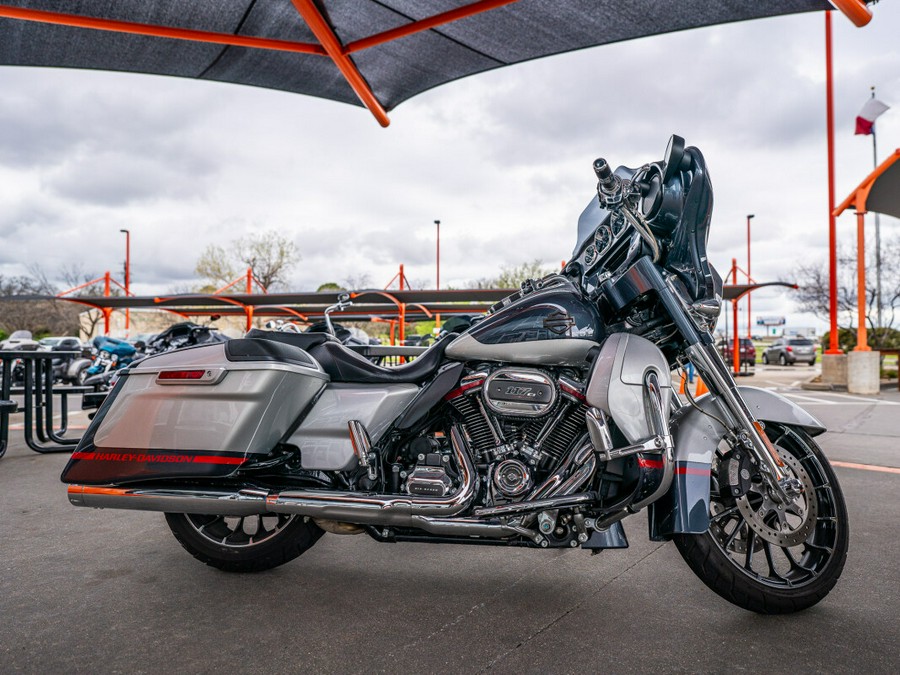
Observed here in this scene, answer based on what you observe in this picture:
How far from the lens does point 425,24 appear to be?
6164 mm

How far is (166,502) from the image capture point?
2.42 metres

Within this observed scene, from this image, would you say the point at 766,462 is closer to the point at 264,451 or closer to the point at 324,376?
the point at 324,376

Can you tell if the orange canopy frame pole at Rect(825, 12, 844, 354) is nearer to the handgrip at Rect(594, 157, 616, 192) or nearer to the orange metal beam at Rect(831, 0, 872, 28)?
the orange metal beam at Rect(831, 0, 872, 28)

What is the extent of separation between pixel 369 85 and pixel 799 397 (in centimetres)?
1052

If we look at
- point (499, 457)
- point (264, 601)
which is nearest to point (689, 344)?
point (499, 457)

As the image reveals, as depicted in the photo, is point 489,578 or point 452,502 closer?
point 452,502

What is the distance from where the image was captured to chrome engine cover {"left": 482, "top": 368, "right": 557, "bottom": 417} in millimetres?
2252

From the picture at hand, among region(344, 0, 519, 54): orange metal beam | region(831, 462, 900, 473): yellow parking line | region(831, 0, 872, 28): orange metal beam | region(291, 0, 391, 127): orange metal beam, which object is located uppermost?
region(344, 0, 519, 54): orange metal beam

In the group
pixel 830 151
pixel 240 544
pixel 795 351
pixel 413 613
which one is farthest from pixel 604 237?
pixel 795 351

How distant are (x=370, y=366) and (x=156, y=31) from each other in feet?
18.4

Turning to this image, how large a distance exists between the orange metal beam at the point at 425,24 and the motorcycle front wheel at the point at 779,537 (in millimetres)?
4998

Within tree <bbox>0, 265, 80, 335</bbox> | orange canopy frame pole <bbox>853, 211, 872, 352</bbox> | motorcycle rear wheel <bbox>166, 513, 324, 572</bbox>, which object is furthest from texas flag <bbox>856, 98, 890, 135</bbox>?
tree <bbox>0, 265, 80, 335</bbox>

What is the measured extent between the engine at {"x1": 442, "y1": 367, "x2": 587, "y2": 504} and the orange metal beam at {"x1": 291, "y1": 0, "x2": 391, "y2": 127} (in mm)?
5081

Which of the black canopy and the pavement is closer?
the pavement
